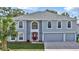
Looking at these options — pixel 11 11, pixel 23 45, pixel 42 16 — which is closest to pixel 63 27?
pixel 42 16

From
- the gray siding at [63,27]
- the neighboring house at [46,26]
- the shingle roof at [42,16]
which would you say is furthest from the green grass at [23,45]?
the shingle roof at [42,16]

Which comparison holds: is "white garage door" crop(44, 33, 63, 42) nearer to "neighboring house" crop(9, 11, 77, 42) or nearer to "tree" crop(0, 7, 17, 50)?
"neighboring house" crop(9, 11, 77, 42)

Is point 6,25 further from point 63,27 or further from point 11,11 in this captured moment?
point 63,27

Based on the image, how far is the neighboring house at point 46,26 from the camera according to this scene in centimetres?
446

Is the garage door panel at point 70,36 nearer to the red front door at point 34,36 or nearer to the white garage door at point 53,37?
the white garage door at point 53,37

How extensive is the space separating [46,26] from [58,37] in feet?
0.76

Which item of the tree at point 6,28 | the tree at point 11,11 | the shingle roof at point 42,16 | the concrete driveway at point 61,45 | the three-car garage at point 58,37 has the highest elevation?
the tree at point 11,11

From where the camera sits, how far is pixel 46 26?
448 centimetres

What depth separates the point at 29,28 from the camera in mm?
4496

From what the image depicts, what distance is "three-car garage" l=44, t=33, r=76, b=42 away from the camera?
447 centimetres

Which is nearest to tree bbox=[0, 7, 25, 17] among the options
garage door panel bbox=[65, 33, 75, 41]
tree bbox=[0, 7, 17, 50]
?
tree bbox=[0, 7, 17, 50]
